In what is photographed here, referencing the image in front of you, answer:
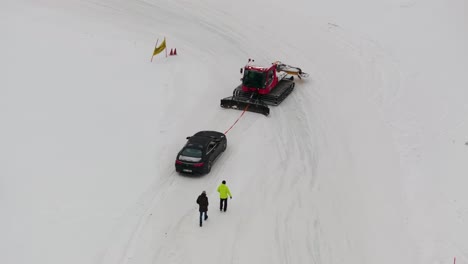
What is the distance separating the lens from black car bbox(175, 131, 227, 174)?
21.5m

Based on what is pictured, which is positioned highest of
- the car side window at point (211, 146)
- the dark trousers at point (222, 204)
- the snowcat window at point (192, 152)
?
the car side window at point (211, 146)

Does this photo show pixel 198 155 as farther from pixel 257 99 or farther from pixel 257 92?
pixel 257 92

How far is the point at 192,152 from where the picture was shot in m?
21.8

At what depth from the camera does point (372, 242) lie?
19031 mm

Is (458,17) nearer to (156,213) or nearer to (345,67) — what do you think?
(345,67)

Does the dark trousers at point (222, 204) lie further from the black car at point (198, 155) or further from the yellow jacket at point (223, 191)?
the black car at point (198, 155)

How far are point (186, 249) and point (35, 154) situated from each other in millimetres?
8293

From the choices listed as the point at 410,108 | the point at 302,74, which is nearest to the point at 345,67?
the point at 302,74

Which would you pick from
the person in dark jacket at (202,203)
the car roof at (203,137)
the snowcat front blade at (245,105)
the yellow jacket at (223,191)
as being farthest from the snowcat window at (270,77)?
the person in dark jacket at (202,203)

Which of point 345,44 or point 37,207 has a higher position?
point 345,44

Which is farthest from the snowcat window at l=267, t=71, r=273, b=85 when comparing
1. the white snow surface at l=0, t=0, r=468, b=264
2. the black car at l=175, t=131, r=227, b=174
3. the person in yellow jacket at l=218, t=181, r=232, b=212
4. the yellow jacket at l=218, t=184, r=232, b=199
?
the yellow jacket at l=218, t=184, r=232, b=199

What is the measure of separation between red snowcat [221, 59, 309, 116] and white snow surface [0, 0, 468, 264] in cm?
72

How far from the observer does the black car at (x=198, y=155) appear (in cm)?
2147

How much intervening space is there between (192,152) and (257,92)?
840 cm
